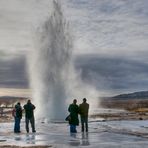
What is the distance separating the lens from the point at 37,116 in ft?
162

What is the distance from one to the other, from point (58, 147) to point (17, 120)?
33.0 ft

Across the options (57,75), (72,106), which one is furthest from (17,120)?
(57,75)

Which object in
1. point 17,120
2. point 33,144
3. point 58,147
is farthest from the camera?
point 17,120

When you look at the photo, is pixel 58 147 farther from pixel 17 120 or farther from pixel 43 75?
pixel 43 75

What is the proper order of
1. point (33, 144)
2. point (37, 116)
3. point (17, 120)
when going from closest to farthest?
point (33, 144)
point (17, 120)
point (37, 116)

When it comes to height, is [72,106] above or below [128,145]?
above

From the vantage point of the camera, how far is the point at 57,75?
52.5m

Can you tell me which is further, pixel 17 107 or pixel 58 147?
pixel 17 107

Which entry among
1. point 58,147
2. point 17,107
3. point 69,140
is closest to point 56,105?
point 17,107

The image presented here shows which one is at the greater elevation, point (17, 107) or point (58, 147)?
point (17, 107)

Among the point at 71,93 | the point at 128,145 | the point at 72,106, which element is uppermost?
the point at 71,93

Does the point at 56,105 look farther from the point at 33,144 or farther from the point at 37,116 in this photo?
the point at 33,144

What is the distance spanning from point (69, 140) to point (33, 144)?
2.40 metres

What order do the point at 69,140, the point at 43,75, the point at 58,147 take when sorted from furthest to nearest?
the point at 43,75, the point at 69,140, the point at 58,147
